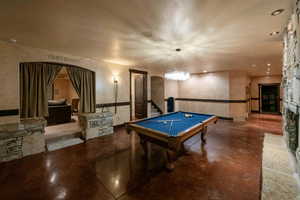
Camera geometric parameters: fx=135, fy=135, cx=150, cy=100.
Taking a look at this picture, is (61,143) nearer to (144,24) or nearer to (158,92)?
(144,24)

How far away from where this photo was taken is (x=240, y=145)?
3713mm

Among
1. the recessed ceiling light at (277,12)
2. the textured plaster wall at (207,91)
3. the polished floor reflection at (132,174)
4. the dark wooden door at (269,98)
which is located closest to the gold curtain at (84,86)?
the polished floor reflection at (132,174)

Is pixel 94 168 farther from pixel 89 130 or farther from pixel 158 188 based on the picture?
pixel 89 130

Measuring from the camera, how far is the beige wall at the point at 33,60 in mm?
3117

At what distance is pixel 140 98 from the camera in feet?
23.9

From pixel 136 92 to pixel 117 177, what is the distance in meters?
5.64

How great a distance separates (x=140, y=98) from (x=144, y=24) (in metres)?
5.15

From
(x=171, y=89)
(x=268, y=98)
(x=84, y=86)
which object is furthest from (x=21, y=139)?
(x=268, y=98)

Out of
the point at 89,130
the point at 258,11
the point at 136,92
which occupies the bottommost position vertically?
the point at 89,130

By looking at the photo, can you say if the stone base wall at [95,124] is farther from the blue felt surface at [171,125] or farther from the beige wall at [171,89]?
the beige wall at [171,89]

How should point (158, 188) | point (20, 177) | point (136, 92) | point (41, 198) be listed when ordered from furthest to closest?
1. point (136, 92)
2. point (20, 177)
3. point (158, 188)
4. point (41, 198)

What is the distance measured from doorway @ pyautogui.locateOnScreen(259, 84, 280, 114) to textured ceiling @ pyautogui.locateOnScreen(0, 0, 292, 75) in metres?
7.60

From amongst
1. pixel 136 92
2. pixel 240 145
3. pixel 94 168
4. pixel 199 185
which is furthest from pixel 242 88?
pixel 94 168

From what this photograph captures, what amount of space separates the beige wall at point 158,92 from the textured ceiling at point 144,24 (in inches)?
179
